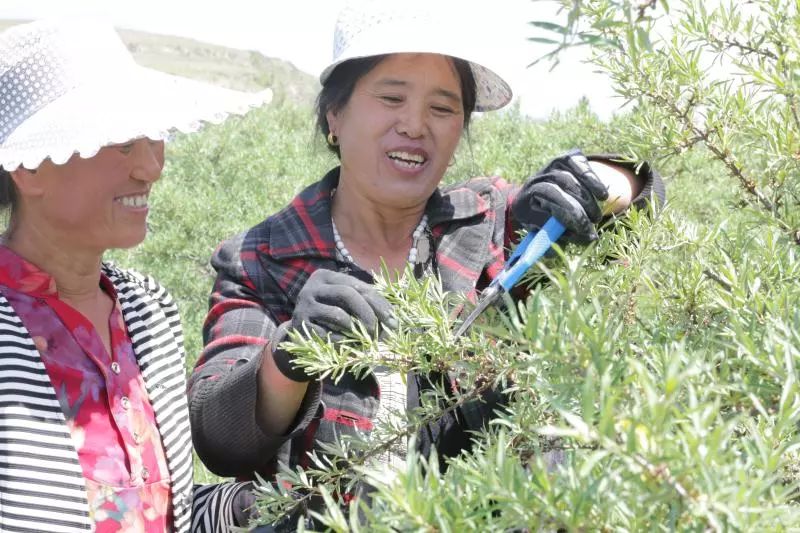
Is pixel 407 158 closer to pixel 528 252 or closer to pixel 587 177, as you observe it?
pixel 587 177

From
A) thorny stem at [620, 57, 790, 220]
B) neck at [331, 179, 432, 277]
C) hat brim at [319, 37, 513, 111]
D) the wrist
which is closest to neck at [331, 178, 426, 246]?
neck at [331, 179, 432, 277]

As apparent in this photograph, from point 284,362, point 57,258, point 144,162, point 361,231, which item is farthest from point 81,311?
point 361,231

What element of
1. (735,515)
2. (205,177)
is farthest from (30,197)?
(205,177)

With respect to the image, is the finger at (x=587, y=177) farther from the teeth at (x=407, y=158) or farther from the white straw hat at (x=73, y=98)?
the white straw hat at (x=73, y=98)

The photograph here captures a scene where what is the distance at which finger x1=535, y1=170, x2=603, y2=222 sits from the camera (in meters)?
1.43

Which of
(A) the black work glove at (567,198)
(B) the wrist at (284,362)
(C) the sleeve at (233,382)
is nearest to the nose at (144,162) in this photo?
(C) the sleeve at (233,382)

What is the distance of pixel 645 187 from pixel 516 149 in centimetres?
285

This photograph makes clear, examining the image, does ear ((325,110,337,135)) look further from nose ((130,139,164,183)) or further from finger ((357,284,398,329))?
finger ((357,284,398,329))

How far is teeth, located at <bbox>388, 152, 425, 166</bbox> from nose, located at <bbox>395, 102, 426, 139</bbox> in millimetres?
46

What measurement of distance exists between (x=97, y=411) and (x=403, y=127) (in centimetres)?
95

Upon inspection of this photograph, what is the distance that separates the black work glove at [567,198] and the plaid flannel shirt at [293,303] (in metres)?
0.26

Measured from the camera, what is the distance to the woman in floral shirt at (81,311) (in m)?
1.62

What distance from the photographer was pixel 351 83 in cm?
Result: 219

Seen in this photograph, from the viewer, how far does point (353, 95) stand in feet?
7.15
